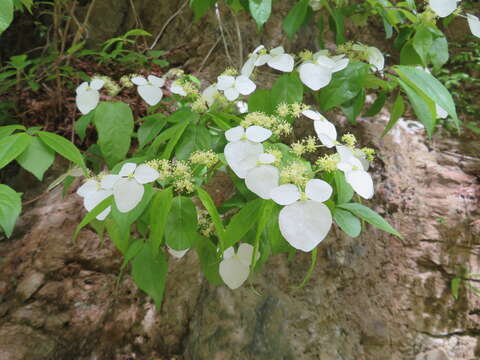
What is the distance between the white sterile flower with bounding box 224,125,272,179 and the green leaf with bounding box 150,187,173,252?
135mm

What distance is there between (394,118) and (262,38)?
1236 millimetres

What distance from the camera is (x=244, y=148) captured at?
2.13 feet

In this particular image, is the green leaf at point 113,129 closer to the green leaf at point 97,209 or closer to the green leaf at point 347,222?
the green leaf at point 97,209

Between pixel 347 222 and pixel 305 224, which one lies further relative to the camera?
pixel 347 222

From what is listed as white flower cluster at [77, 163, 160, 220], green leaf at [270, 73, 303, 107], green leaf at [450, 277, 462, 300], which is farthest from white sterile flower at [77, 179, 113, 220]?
green leaf at [450, 277, 462, 300]

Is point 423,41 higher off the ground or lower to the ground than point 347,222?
higher

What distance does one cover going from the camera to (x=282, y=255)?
1.49 m

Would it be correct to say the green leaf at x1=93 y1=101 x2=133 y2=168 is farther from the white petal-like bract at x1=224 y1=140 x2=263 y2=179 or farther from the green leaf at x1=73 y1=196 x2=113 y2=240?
the white petal-like bract at x1=224 y1=140 x2=263 y2=179

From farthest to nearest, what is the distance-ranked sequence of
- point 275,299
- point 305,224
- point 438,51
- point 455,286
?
point 455,286 → point 275,299 → point 438,51 → point 305,224

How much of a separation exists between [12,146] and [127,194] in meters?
0.33

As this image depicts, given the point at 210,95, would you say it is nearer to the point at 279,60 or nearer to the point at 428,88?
the point at 279,60

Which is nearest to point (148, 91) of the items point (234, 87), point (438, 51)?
point (234, 87)

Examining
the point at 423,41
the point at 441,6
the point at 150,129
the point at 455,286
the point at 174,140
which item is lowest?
the point at 455,286

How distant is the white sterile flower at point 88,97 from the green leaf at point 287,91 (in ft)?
1.72
